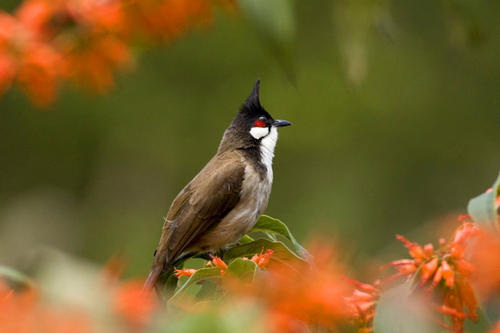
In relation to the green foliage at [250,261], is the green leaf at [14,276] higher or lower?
lower

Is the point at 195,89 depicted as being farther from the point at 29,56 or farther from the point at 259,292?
the point at 259,292

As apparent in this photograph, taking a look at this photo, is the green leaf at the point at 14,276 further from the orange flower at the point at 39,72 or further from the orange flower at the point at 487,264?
the orange flower at the point at 39,72

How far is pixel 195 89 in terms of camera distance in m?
10.2

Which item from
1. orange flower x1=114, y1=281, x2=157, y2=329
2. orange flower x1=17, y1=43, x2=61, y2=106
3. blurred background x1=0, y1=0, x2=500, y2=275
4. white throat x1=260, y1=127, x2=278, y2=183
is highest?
blurred background x1=0, y1=0, x2=500, y2=275

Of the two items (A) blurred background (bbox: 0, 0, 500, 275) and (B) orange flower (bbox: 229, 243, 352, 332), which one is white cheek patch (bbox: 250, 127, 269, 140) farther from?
(A) blurred background (bbox: 0, 0, 500, 275)

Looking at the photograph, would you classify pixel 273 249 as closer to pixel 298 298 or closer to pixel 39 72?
pixel 298 298

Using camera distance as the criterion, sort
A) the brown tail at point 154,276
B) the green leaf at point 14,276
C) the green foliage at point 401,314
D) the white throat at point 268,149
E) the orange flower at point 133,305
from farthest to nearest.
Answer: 1. the white throat at point 268,149
2. the brown tail at point 154,276
3. the green leaf at point 14,276
4. the green foliage at point 401,314
5. the orange flower at point 133,305

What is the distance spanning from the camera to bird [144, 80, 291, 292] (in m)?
3.82

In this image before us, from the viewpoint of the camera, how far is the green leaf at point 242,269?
5.15 feet

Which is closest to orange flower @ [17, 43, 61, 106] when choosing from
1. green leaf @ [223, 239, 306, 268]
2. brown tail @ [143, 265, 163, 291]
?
brown tail @ [143, 265, 163, 291]

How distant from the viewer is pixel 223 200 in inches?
160

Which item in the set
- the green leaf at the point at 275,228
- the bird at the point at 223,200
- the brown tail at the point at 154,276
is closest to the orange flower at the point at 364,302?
the green leaf at the point at 275,228

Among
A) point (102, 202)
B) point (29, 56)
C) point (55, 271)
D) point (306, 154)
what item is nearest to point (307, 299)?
point (55, 271)

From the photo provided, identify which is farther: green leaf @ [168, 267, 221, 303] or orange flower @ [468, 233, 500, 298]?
green leaf @ [168, 267, 221, 303]
